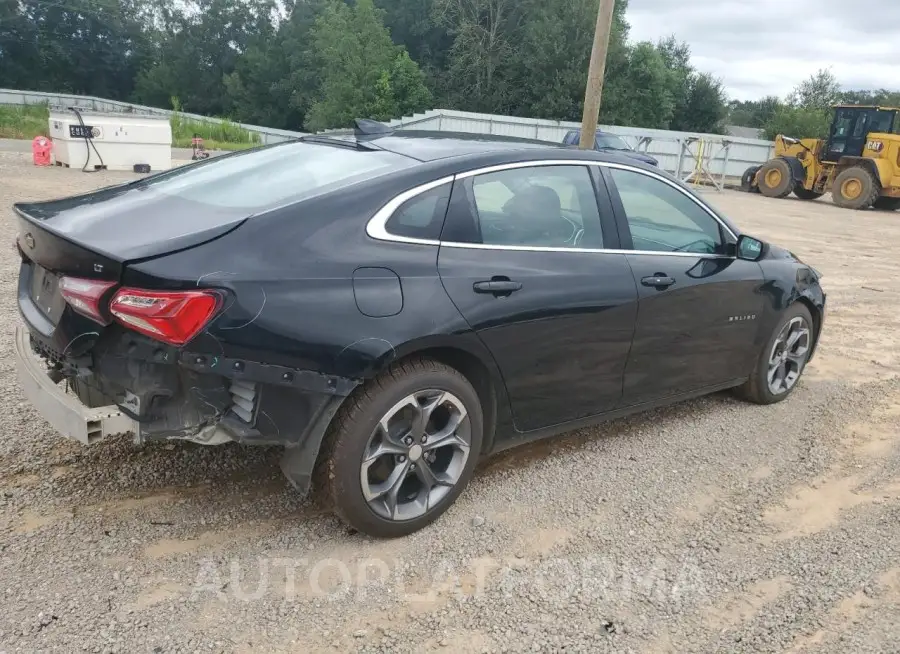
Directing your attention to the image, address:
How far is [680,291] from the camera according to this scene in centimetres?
383

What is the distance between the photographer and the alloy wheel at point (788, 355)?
15.4 ft

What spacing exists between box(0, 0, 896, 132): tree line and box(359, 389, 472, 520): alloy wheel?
4370cm

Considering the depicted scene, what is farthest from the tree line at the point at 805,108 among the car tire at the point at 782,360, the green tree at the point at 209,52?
the green tree at the point at 209,52

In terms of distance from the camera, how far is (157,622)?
246cm

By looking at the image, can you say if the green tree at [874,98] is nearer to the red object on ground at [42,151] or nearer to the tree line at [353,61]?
the tree line at [353,61]

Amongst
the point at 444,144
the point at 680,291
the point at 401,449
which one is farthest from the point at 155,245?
the point at 680,291

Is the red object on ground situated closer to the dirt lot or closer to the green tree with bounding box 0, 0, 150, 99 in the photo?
the dirt lot

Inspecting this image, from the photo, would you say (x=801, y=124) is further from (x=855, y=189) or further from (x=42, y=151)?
(x=42, y=151)

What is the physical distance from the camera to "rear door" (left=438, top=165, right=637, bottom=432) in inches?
121

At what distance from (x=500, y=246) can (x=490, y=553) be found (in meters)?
1.30

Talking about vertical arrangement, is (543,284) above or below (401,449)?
above

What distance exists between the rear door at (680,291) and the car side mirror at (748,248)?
44 millimetres

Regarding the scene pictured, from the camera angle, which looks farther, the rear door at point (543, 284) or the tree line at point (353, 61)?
the tree line at point (353, 61)

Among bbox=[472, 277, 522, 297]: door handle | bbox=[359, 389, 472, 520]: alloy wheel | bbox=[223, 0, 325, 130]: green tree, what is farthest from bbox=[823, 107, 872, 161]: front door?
bbox=[223, 0, 325, 130]: green tree
